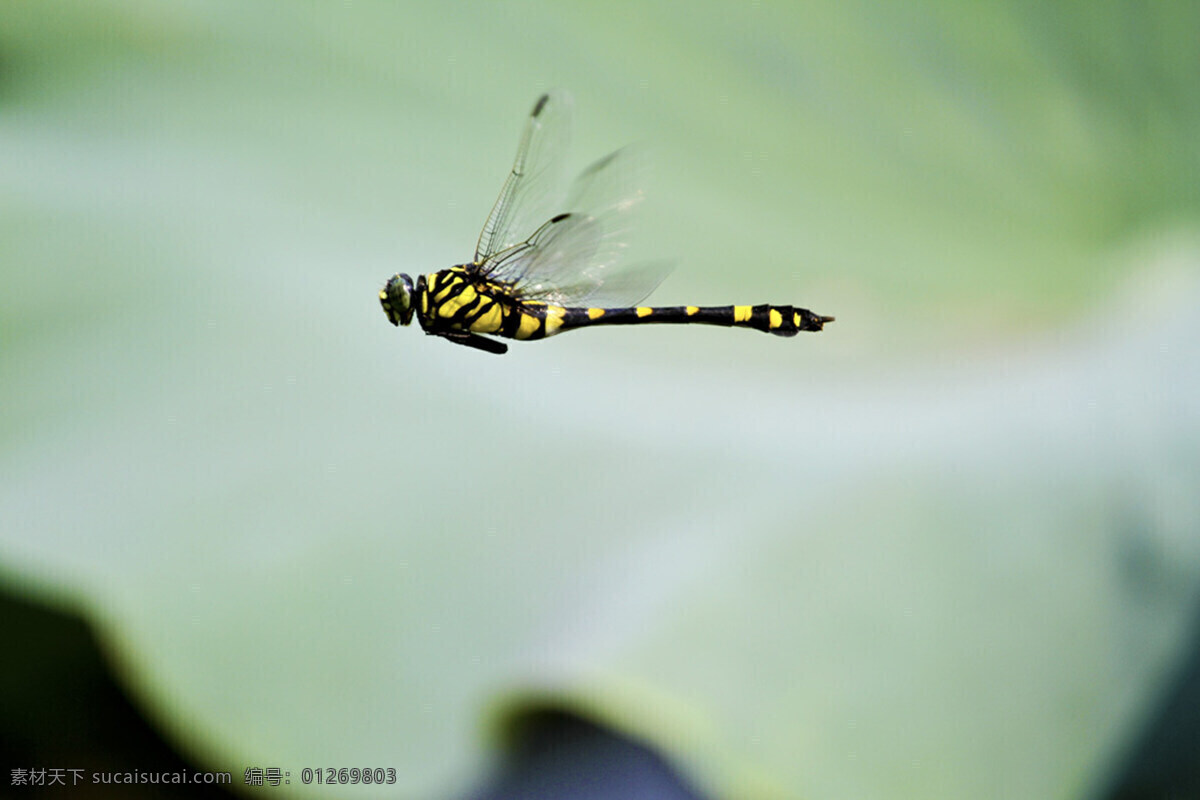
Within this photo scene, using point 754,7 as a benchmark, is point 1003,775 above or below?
below

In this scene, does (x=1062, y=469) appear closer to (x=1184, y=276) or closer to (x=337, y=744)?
(x=1184, y=276)

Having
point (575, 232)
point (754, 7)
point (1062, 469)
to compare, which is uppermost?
point (754, 7)

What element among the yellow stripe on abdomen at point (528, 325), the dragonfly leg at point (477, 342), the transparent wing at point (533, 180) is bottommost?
the dragonfly leg at point (477, 342)

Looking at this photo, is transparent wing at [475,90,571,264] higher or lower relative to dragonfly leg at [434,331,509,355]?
higher

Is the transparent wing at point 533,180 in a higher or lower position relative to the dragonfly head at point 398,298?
higher

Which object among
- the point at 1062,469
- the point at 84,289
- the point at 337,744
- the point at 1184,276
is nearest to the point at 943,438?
the point at 1062,469
